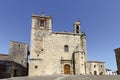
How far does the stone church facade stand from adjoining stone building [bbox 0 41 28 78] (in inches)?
368

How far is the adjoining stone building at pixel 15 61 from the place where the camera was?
32.1m

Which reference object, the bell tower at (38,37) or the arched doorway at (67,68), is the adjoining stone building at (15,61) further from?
the arched doorway at (67,68)

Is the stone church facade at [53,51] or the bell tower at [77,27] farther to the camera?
the bell tower at [77,27]

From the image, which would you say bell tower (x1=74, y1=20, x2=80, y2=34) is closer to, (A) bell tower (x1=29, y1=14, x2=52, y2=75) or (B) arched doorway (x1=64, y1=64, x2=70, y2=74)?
(A) bell tower (x1=29, y1=14, x2=52, y2=75)

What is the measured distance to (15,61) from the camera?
34625mm

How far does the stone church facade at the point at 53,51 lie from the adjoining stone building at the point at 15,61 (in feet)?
30.6

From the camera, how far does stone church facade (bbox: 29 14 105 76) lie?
2550 centimetres

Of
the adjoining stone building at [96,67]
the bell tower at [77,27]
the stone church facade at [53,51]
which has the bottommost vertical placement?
the adjoining stone building at [96,67]

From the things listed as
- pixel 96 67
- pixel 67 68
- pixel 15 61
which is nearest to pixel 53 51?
pixel 67 68

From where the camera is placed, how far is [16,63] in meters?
34.5

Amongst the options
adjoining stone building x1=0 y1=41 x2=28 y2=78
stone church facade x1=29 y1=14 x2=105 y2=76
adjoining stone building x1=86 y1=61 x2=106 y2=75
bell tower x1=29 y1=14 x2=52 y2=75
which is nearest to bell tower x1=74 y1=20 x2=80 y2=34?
stone church facade x1=29 y1=14 x2=105 y2=76

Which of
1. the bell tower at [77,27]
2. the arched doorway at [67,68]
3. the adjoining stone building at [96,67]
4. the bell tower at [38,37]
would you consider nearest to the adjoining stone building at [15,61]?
the bell tower at [38,37]

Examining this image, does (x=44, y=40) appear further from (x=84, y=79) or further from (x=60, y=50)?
(x=84, y=79)

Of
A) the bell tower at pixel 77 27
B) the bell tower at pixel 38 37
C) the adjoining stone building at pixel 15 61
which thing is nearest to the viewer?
the bell tower at pixel 38 37
